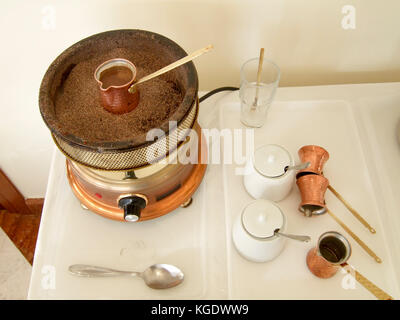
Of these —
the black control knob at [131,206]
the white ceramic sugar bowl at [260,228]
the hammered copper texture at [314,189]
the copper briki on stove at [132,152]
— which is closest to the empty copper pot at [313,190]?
the hammered copper texture at [314,189]

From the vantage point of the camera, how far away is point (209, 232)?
0.76m

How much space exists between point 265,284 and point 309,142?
13.3 inches

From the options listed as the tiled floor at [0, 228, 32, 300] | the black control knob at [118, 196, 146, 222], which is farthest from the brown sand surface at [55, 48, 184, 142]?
the tiled floor at [0, 228, 32, 300]

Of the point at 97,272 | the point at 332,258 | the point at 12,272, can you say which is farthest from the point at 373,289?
the point at 12,272

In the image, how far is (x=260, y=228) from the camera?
0.64 meters

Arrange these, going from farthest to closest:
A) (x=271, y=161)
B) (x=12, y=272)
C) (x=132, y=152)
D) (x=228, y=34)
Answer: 1. (x=12, y=272)
2. (x=228, y=34)
3. (x=271, y=161)
4. (x=132, y=152)

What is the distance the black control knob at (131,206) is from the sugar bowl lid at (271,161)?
0.23 metres

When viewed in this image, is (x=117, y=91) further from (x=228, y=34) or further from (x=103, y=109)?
(x=228, y=34)

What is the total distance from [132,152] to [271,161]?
10.4 inches

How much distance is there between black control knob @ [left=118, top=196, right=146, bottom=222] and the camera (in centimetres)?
67

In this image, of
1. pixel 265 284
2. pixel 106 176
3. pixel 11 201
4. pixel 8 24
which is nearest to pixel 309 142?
pixel 265 284

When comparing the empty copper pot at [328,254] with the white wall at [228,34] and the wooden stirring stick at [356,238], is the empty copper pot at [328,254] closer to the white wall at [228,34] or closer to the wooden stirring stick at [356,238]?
the wooden stirring stick at [356,238]
